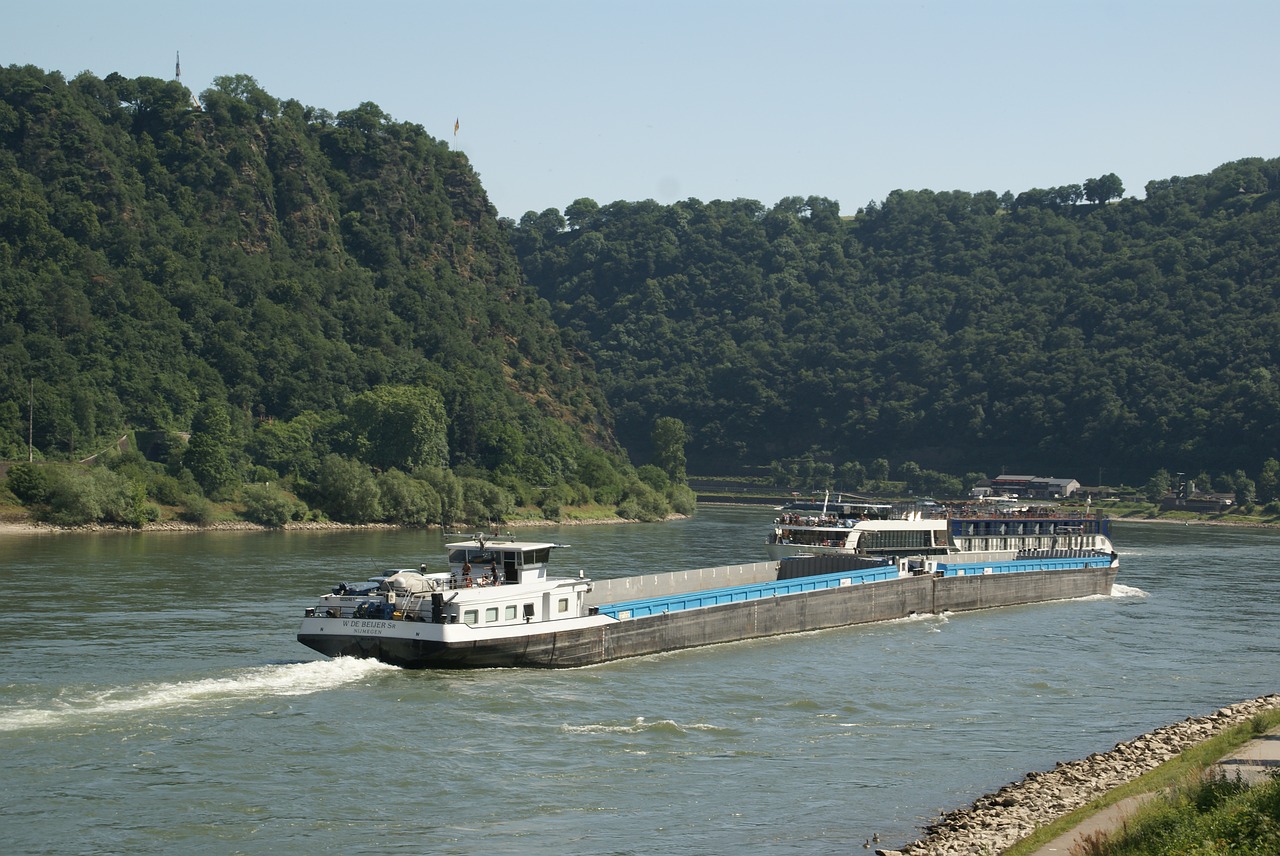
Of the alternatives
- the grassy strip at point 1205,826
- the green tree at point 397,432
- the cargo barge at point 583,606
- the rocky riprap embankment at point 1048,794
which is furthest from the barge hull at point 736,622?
the green tree at point 397,432

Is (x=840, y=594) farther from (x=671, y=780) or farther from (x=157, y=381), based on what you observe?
(x=157, y=381)

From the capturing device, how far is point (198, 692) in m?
41.1

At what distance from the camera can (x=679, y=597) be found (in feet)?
185

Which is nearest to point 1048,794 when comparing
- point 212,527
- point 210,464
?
point 212,527

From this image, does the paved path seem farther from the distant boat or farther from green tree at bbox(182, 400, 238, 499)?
green tree at bbox(182, 400, 238, 499)

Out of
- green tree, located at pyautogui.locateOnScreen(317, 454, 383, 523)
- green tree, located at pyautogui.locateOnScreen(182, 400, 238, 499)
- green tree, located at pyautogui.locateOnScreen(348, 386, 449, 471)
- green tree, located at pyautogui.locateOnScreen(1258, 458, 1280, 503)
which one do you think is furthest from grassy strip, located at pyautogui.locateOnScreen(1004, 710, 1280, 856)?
green tree, located at pyautogui.locateOnScreen(1258, 458, 1280, 503)

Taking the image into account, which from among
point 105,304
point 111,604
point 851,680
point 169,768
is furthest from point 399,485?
point 169,768

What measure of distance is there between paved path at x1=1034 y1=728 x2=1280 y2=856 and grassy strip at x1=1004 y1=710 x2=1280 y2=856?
0.76 feet

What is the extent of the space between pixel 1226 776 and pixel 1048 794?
171 inches

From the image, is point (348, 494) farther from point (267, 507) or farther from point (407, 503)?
point (267, 507)

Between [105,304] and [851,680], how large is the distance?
5363 inches

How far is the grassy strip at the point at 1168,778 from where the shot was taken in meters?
27.4

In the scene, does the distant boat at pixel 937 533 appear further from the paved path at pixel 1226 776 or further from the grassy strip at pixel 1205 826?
the grassy strip at pixel 1205 826

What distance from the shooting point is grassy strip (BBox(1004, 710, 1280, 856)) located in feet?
89.9
